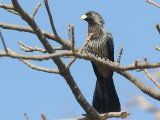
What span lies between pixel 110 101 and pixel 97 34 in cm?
169

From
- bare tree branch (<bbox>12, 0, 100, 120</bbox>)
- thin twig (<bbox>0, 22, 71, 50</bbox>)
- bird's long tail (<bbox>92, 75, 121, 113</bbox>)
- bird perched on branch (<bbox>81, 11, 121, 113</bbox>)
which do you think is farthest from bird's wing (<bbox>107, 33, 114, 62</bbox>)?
thin twig (<bbox>0, 22, 71, 50</bbox>)

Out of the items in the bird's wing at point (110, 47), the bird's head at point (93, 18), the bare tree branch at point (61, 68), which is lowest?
the bare tree branch at point (61, 68)

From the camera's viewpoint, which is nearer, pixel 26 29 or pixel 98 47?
pixel 26 29

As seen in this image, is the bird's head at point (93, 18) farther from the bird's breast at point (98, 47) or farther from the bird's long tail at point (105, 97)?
the bird's long tail at point (105, 97)

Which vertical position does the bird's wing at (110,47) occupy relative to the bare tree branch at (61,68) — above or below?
above

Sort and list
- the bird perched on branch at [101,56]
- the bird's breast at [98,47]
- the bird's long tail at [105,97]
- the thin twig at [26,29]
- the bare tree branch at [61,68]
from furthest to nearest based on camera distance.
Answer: the bird's breast at [98,47] → the bird perched on branch at [101,56] → the bird's long tail at [105,97] → the thin twig at [26,29] → the bare tree branch at [61,68]

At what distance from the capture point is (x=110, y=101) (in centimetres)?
579

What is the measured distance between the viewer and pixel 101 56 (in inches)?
277

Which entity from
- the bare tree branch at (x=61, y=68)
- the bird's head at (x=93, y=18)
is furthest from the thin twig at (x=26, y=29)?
the bird's head at (x=93, y=18)

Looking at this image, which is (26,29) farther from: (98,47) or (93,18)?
(93,18)

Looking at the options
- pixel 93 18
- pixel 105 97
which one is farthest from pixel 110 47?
pixel 105 97

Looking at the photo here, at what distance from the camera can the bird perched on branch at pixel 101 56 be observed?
5704 mm

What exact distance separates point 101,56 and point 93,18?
89 centimetres

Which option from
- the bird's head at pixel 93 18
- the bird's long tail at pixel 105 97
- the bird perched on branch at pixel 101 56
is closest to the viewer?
the bird's long tail at pixel 105 97
